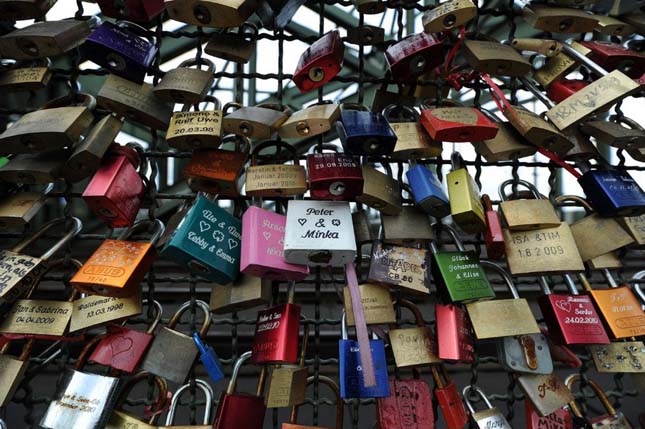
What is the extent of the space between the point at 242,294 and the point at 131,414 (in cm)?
24

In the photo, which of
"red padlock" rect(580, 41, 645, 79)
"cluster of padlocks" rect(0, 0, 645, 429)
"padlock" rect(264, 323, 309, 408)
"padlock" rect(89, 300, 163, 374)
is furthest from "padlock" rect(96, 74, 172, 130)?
"red padlock" rect(580, 41, 645, 79)

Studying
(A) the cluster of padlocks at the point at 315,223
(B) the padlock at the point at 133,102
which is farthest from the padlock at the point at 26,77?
(B) the padlock at the point at 133,102

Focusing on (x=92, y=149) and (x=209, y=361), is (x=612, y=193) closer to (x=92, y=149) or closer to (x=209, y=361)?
(x=209, y=361)

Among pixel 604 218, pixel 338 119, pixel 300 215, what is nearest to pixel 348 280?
pixel 300 215

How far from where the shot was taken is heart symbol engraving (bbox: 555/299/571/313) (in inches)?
38.0

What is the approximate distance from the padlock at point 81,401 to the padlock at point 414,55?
691mm

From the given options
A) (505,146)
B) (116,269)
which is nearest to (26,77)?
(116,269)

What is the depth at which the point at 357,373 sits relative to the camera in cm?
87

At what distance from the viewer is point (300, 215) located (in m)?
0.91

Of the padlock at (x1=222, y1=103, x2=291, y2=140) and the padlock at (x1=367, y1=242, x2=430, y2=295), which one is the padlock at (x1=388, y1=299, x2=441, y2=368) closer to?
the padlock at (x1=367, y1=242, x2=430, y2=295)

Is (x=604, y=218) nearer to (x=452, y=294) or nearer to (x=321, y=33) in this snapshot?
(x=452, y=294)

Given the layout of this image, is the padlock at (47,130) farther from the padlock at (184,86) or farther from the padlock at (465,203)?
the padlock at (465,203)

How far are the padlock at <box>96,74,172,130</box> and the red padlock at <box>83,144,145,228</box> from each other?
0.20 ft

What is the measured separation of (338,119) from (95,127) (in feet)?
1.34
